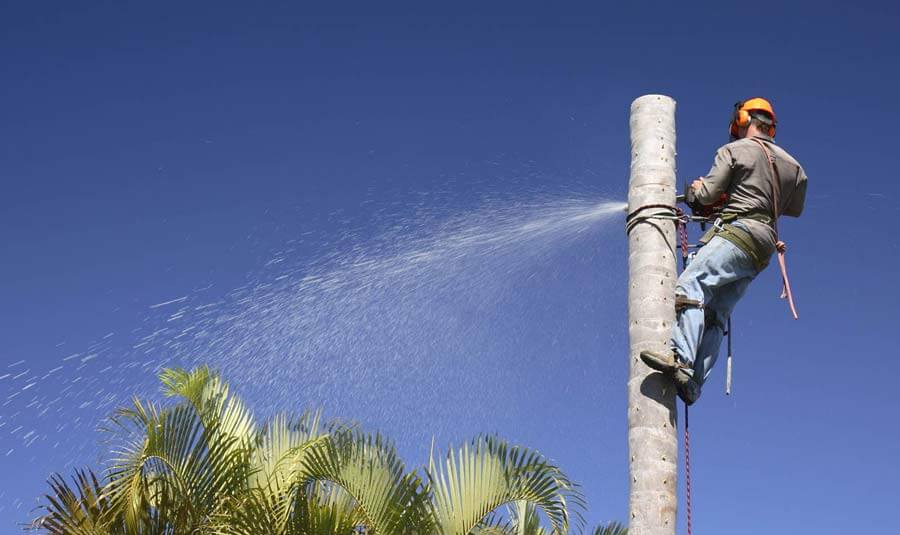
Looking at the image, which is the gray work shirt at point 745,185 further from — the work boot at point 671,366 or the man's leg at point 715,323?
the work boot at point 671,366

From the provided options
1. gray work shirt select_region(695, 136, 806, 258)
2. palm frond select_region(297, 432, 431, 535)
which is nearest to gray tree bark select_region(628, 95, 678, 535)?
gray work shirt select_region(695, 136, 806, 258)

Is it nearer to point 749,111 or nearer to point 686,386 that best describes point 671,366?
point 686,386

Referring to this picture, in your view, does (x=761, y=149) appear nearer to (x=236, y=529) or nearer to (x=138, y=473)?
(x=236, y=529)

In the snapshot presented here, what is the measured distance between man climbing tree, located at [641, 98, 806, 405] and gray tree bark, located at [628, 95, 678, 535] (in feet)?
0.50

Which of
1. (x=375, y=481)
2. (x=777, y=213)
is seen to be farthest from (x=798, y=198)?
(x=375, y=481)

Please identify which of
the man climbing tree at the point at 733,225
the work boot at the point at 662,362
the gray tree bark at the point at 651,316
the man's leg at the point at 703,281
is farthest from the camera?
the man climbing tree at the point at 733,225

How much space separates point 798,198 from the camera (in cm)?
531

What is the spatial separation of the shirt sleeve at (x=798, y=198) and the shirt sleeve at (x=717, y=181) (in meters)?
0.50

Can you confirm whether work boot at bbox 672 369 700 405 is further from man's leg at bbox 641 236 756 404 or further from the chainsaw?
the chainsaw

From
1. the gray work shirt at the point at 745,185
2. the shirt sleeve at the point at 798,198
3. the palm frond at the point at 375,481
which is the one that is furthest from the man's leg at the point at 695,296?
the palm frond at the point at 375,481

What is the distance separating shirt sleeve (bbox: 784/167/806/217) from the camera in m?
5.26

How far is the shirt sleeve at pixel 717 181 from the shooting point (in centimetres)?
493

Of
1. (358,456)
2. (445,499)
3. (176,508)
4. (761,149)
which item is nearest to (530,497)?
(445,499)

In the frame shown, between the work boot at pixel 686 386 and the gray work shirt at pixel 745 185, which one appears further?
the gray work shirt at pixel 745 185
